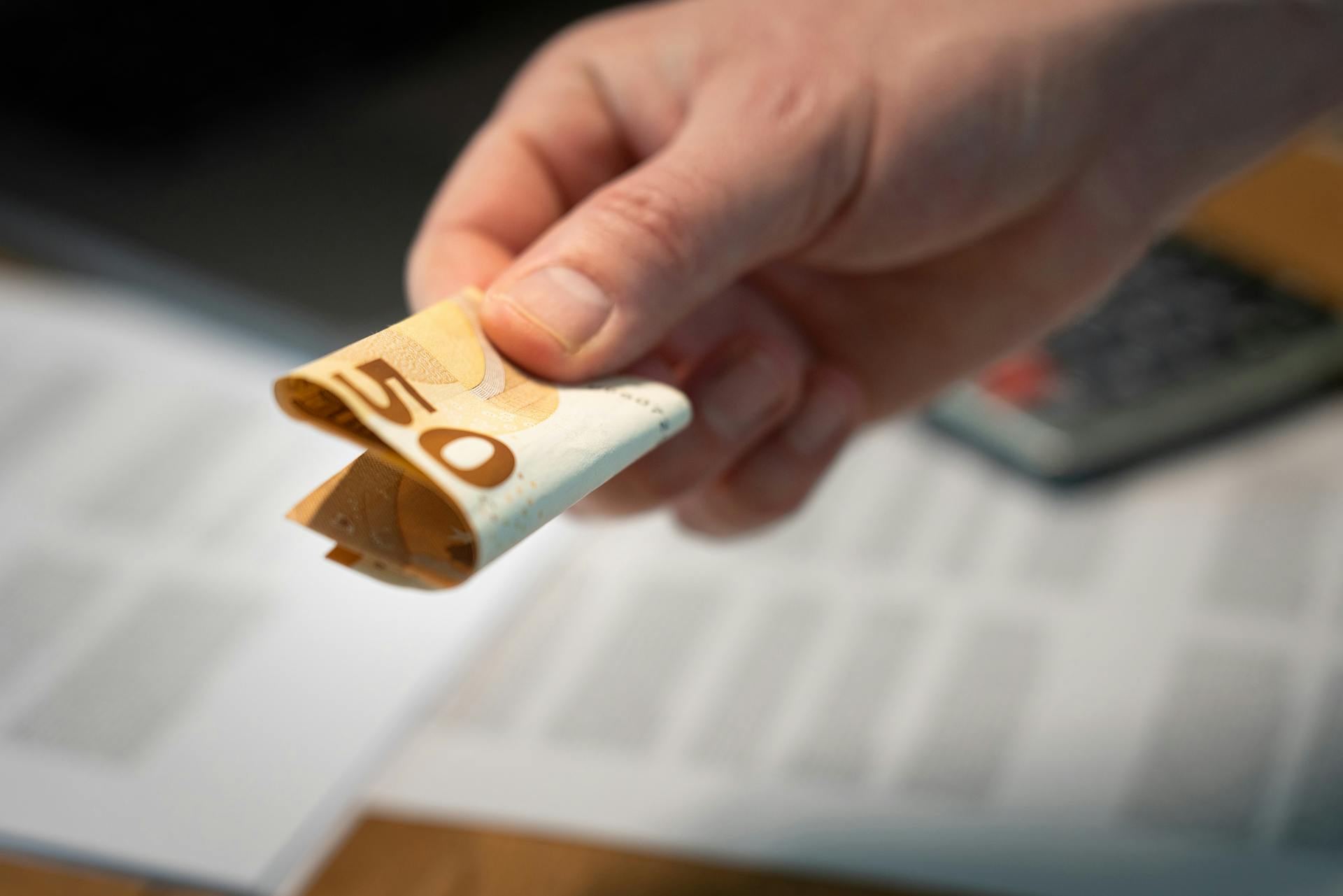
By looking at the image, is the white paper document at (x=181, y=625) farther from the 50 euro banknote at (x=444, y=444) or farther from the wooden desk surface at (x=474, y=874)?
the 50 euro banknote at (x=444, y=444)

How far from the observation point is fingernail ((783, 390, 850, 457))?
54 cm

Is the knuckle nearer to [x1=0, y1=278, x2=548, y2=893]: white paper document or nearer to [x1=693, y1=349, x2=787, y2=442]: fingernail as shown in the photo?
[x1=693, y1=349, x2=787, y2=442]: fingernail

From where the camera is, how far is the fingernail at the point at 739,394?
1.66 feet

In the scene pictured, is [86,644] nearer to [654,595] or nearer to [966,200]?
[654,595]

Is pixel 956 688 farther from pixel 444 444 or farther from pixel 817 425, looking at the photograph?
pixel 444 444

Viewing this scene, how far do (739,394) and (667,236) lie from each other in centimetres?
12

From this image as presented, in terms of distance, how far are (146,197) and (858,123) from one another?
0.65 meters

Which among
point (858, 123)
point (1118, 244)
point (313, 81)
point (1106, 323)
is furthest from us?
point (313, 81)

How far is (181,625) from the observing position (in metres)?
0.62

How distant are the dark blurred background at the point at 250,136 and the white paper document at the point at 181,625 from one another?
9cm

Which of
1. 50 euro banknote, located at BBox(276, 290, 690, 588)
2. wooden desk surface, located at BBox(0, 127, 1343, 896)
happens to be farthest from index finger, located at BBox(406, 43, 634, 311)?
wooden desk surface, located at BBox(0, 127, 1343, 896)

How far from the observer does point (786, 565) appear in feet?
2.12

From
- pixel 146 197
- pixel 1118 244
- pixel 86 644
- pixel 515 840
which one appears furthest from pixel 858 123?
pixel 146 197

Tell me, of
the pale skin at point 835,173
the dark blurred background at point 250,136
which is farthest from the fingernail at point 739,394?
the dark blurred background at point 250,136
